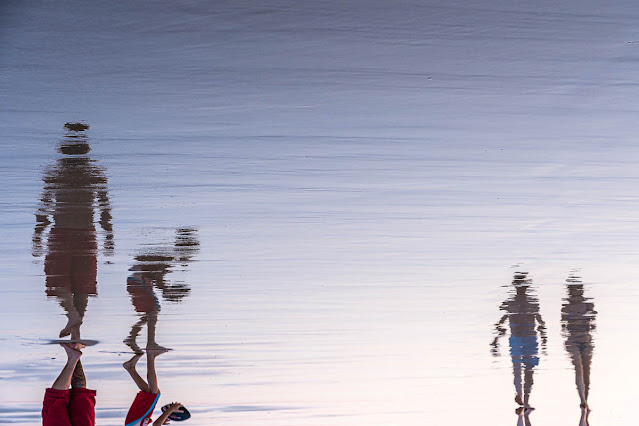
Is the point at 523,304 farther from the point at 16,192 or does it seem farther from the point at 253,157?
the point at 16,192

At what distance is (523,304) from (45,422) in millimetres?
1758

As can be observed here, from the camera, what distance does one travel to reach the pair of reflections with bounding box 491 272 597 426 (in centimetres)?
209

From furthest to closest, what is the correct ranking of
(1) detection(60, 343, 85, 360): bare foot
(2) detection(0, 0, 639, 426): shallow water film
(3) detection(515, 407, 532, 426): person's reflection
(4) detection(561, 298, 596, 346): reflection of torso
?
(3) detection(515, 407, 532, 426): person's reflection, (4) detection(561, 298, 596, 346): reflection of torso, (1) detection(60, 343, 85, 360): bare foot, (2) detection(0, 0, 639, 426): shallow water film

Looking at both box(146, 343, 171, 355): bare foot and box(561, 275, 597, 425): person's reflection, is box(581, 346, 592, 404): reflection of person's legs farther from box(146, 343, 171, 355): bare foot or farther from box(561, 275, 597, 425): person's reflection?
box(146, 343, 171, 355): bare foot

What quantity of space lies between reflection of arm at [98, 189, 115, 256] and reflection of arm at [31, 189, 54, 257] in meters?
0.14

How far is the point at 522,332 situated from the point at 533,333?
0.07 metres

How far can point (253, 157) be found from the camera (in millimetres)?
1623

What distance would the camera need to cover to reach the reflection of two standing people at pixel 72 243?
1586 mm

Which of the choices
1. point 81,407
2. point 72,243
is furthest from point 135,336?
point 72,243

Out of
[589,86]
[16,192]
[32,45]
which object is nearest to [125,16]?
[32,45]

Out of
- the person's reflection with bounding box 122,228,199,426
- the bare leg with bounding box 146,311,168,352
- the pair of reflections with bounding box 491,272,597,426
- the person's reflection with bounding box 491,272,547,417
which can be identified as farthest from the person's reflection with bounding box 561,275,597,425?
the bare leg with bounding box 146,311,168,352

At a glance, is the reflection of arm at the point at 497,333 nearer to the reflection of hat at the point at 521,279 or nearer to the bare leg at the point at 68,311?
the reflection of hat at the point at 521,279

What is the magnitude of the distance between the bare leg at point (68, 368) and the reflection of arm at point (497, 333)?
5.27 ft

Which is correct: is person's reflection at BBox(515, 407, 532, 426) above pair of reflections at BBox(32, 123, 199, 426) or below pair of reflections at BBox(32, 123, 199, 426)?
below
